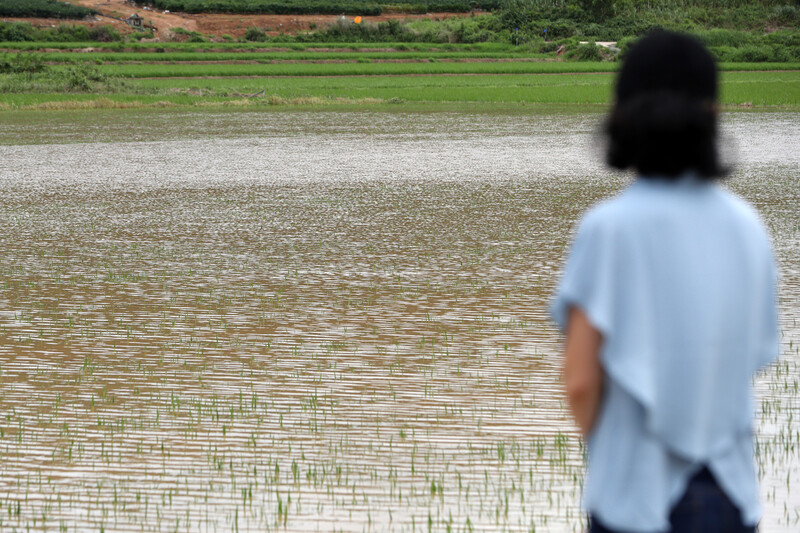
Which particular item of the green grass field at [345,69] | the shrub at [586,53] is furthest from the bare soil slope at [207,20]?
the green grass field at [345,69]

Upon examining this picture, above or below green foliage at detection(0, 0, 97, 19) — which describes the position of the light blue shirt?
below

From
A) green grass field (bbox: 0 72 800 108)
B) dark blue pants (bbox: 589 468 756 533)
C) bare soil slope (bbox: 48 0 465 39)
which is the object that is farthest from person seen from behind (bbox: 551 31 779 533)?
bare soil slope (bbox: 48 0 465 39)

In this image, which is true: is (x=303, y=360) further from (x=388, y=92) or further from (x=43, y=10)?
(x=43, y=10)

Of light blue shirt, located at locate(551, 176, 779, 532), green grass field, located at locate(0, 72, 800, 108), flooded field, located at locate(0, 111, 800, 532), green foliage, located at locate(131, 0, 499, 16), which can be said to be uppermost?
green foliage, located at locate(131, 0, 499, 16)

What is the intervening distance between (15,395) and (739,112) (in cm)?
2616

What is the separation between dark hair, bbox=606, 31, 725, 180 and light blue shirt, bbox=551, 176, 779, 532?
39mm

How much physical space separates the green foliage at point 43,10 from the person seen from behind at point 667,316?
74.1m

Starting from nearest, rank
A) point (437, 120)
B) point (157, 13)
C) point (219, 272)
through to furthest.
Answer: point (219, 272), point (437, 120), point (157, 13)

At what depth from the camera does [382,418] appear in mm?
5129

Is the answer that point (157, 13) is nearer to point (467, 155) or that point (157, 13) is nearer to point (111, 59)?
point (111, 59)

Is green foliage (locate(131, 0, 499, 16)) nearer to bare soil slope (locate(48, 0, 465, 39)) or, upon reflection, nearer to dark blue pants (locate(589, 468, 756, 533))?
bare soil slope (locate(48, 0, 465, 39))

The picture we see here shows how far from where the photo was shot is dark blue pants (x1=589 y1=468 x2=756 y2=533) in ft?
5.79

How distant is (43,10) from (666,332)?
74.8 metres

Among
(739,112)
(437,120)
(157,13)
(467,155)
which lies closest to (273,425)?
(467,155)
